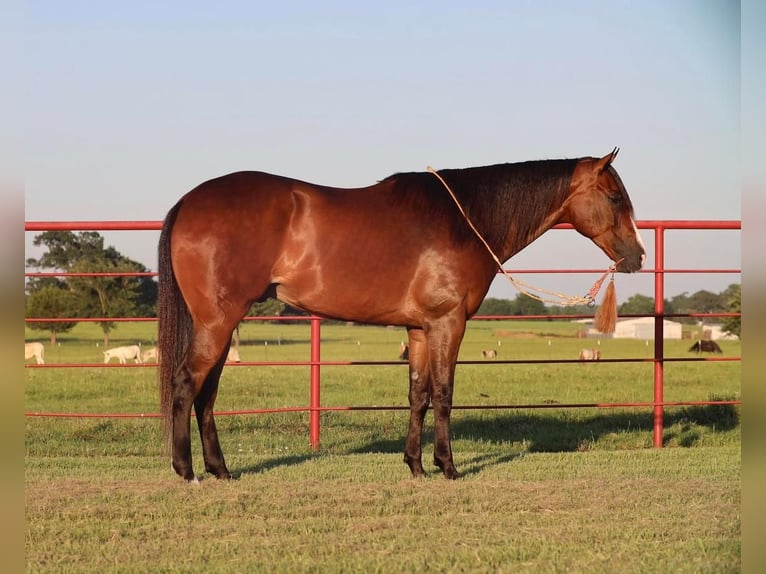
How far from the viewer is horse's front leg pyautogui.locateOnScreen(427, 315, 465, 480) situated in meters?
4.79

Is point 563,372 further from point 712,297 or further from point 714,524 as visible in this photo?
point 712,297

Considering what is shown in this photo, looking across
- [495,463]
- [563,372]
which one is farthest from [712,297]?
[495,463]

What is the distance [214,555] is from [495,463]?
2.57 metres

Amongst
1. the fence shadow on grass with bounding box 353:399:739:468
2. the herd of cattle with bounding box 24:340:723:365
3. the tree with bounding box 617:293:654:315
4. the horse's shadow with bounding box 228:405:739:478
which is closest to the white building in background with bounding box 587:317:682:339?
the tree with bounding box 617:293:654:315

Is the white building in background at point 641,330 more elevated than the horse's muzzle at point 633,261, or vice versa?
the horse's muzzle at point 633,261

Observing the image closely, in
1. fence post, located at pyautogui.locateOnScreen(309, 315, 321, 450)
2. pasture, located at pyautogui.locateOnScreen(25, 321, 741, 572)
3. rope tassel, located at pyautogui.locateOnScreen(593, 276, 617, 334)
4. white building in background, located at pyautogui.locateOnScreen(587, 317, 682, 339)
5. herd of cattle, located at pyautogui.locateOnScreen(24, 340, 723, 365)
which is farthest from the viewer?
white building in background, located at pyautogui.locateOnScreen(587, 317, 682, 339)

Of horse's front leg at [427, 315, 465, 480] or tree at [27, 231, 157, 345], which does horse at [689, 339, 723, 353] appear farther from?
horse's front leg at [427, 315, 465, 480]

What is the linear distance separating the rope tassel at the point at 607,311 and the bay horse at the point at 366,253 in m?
0.27

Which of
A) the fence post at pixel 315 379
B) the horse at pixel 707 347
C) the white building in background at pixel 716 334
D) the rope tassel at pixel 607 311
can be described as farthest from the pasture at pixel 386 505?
the white building in background at pixel 716 334

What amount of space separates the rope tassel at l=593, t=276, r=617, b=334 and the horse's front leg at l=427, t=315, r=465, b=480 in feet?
3.30

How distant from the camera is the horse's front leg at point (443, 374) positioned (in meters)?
4.79

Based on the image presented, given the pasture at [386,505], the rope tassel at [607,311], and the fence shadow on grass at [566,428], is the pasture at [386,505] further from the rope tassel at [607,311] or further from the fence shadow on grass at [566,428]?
the rope tassel at [607,311]

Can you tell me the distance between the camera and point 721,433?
7.65 m

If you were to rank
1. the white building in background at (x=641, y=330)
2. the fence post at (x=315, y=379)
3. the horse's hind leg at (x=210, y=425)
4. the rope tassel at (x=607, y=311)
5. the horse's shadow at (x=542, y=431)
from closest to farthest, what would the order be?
the horse's hind leg at (x=210, y=425), the rope tassel at (x=607, y=311), the horse's shadow at (x=542, y=431), the fence post at (x=315, y=379), the white building in background at (x=641, y=330)
